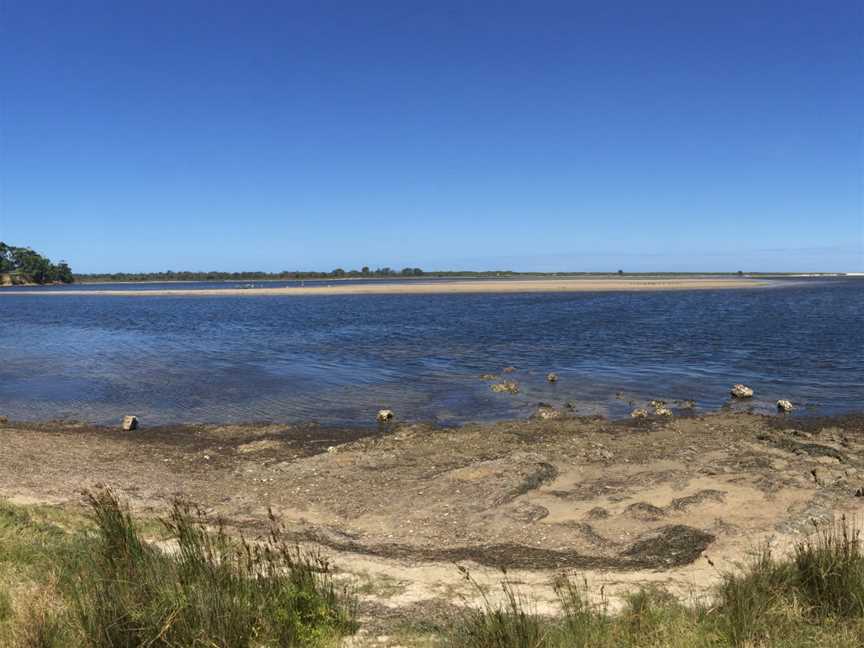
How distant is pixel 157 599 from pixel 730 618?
15.8 feet

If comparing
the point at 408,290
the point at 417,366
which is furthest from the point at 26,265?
the point at 417,366

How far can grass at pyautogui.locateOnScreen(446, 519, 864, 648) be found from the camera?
502 cm

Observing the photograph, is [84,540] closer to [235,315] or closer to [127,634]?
[127,634]

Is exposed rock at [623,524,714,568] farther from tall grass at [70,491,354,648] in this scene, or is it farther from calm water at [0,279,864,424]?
calm water at [0,279,864,424]

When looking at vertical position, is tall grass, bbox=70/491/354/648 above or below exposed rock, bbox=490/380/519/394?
above

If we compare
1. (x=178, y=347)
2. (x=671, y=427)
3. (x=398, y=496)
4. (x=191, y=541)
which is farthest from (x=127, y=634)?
(x=178, y=347)

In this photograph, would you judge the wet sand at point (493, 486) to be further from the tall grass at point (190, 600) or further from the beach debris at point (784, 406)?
the tall grass at point (190, 600)

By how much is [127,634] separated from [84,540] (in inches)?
104

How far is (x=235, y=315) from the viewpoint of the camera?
6394cm

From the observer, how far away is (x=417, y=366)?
27.6 metres

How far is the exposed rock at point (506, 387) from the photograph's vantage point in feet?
71.6

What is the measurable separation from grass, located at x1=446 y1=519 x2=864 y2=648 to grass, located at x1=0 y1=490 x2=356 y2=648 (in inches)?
53.2

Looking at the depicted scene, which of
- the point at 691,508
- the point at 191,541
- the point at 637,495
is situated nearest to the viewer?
the point at 191,541

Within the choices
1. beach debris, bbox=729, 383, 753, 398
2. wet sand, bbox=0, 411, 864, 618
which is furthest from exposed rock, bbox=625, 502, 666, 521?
beach debris, bbox=729, 383, 753, 398
